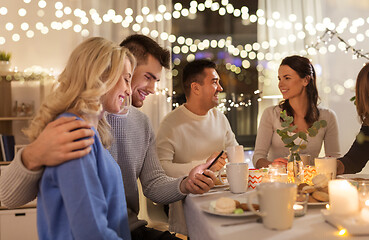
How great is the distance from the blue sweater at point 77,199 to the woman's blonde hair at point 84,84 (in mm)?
46

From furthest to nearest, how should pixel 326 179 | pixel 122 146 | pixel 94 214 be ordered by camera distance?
pixel 122 146 → pixel 326 179 → pixel 94 214

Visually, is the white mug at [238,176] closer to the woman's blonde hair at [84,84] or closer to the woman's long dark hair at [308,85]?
the woman's blonde hair at [84,84]

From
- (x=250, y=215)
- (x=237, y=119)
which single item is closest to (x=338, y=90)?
(x=237, y=119)

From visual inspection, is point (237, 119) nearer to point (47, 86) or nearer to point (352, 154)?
point (47, 86)

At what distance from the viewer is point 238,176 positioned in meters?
1.28

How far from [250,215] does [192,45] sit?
3.08 m

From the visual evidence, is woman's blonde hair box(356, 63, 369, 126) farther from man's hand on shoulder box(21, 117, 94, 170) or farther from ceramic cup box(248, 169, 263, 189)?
man's hand on shoulder box(21, 117, 94, 170)

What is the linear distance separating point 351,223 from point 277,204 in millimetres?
156

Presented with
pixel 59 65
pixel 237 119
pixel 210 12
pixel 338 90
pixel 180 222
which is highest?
pixel 210 12

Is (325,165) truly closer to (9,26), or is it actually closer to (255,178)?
(255,178)

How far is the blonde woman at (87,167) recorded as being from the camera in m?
0.91

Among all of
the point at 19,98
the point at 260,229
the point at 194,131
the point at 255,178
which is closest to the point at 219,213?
the point at 260,229

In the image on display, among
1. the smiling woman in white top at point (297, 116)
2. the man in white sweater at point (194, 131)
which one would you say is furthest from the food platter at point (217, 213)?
the smiling woman in white top at point (297, 116)

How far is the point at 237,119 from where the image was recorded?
4.02 m
